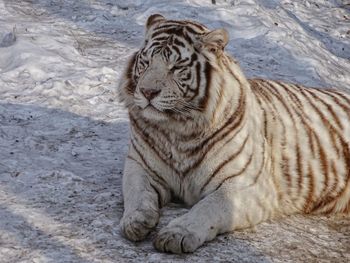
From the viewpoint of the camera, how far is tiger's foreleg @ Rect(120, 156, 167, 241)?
330 centimetres

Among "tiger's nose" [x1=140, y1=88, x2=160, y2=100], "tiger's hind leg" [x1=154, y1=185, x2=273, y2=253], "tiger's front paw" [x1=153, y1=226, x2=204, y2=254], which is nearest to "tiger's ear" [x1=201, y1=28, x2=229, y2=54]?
"tiger's nose" [x1=140, y1=88, x2=160, y2=100]

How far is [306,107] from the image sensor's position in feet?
13.7

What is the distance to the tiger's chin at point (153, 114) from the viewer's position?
3.49 meters

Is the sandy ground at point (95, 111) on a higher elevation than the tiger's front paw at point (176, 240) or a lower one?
lower

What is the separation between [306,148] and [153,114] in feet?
3.40

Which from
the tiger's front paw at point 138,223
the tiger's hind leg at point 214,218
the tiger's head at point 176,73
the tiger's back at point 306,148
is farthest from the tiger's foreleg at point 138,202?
the tiger's back at point 306,148

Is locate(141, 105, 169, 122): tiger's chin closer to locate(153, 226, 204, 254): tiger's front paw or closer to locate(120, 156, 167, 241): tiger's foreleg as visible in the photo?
locate(120, 156, 167, 241): tiger's foreleg

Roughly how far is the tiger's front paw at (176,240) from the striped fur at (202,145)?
2 cm

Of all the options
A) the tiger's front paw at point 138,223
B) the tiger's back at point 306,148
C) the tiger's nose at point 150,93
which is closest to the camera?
the tiger's front paw at point 138,223

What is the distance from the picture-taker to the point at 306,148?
4.01m

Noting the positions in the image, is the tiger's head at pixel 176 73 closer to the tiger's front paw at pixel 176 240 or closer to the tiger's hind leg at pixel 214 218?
the tiger's hind leg at pixel 214 218

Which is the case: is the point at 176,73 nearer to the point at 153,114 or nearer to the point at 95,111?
the point at 153,114

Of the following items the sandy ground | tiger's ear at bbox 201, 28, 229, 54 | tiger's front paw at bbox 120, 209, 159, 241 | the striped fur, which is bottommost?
the sandy ground

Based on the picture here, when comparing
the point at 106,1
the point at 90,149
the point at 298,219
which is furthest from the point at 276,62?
the point at 298,219
